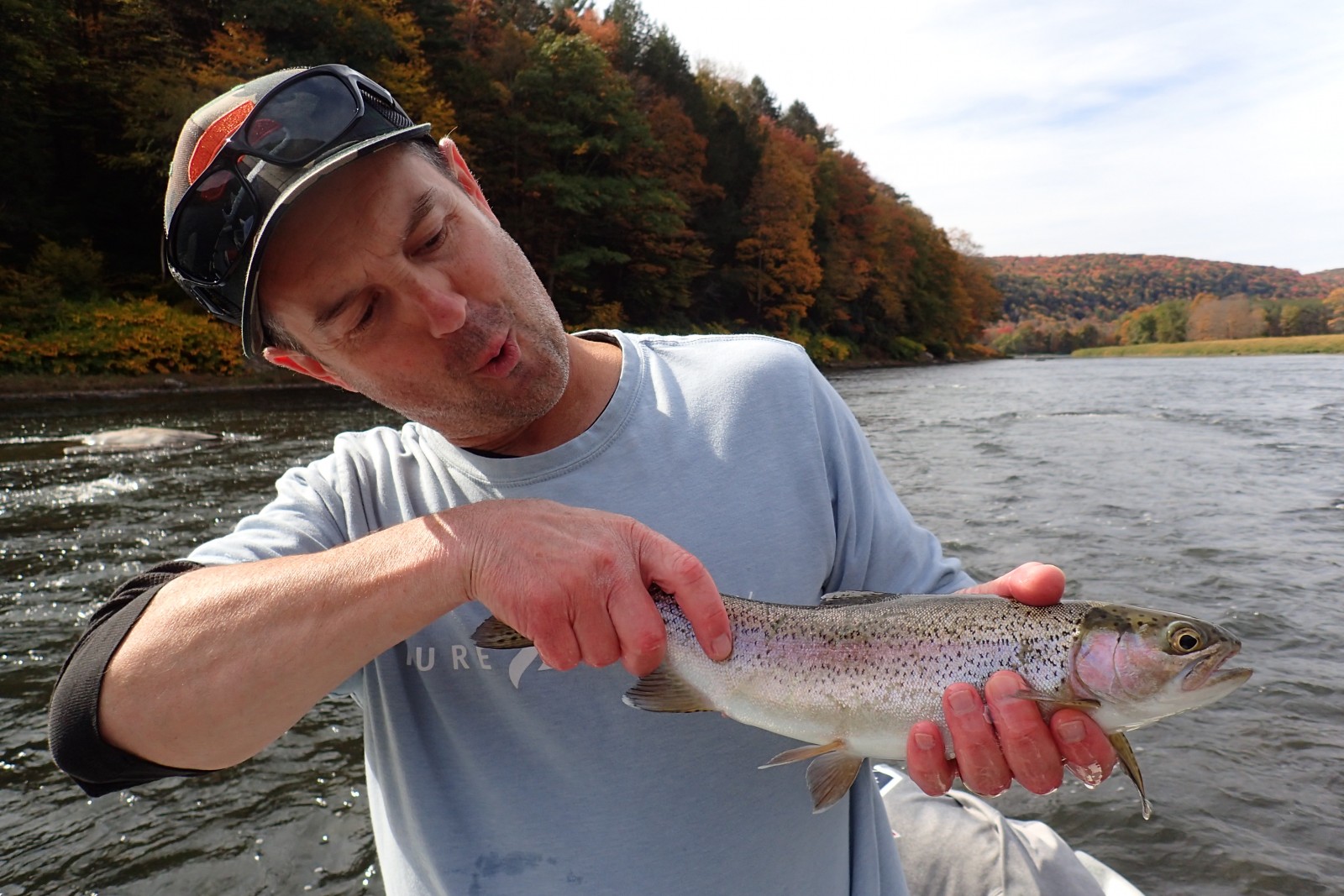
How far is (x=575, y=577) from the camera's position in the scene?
4.42ft

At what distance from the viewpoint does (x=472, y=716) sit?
1.74 metres

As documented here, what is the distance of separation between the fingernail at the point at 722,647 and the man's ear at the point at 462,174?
3.47 feet

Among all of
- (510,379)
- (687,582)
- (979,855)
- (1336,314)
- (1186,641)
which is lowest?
(979,855)

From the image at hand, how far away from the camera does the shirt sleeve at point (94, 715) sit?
1.42 meters

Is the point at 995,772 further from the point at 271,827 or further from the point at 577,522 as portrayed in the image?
the point at 271,827

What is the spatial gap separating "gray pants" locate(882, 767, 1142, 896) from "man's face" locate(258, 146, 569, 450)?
206 cm

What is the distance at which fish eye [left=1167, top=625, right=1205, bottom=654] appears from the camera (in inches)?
67.2

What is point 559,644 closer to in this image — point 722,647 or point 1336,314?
point 722,647

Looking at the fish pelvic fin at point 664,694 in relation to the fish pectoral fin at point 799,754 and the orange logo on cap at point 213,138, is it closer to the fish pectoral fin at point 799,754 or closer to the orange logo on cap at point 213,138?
the fish pectoral fin at point 799,754

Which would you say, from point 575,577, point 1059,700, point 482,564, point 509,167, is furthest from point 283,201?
point 509,167

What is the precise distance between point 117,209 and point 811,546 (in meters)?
28.7

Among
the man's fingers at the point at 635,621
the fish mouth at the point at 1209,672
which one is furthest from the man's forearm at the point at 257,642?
the fish mouth at the point at 1209,672

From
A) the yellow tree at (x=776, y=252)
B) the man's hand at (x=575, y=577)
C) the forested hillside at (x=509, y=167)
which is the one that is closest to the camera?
the man's hand at (x=575, y=577)

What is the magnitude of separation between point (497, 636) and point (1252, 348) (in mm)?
78786
